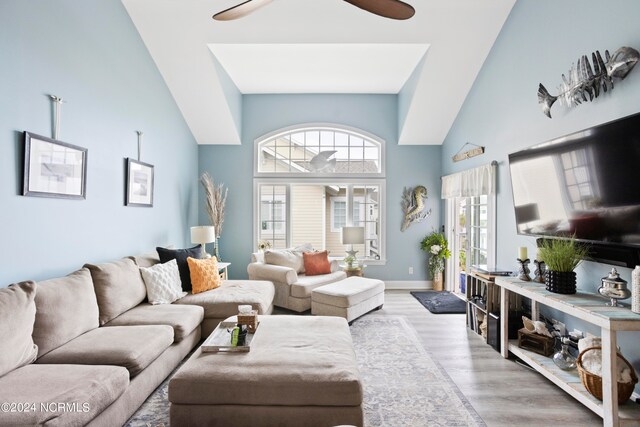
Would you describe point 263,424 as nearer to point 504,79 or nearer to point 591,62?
point 591,62

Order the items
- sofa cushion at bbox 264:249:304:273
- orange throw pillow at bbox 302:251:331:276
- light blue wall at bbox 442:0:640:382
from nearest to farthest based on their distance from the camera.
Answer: light blue wall at bbox 442:0:640:382, sofa cushion at bbox 264:249:304:273, orange throw pillow at bbox 302:251:331:276

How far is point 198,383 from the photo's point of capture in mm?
1844

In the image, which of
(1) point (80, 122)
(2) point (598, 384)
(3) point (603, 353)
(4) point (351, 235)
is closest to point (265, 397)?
(3) point (603, 353)

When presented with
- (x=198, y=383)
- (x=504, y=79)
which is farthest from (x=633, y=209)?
(x=198, y=383)

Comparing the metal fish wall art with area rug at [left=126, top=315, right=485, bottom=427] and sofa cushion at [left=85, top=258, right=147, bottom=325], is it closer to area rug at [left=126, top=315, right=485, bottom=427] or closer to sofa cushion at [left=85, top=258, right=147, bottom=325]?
area rug at [left=126, top=315, right=485, bottom=427]

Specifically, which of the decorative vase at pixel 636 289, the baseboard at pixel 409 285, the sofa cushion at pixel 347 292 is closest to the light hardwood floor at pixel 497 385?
the sofa cushion at pixel 347 292

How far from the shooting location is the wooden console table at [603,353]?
1.85 m

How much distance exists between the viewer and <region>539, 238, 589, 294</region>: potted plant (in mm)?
2449

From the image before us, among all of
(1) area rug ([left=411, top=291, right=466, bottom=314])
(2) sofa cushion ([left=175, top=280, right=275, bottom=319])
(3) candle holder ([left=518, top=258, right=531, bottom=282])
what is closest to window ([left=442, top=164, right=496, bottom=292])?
(1) area rug ([left=411, top=291, right=466, bottom=314])

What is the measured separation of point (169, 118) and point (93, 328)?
3122 mm

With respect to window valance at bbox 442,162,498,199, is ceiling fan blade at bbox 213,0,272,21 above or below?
above

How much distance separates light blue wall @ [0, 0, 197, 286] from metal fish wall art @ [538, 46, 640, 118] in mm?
4037

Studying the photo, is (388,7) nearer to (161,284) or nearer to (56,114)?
(56,114)

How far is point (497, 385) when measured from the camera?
2541 millimetres
